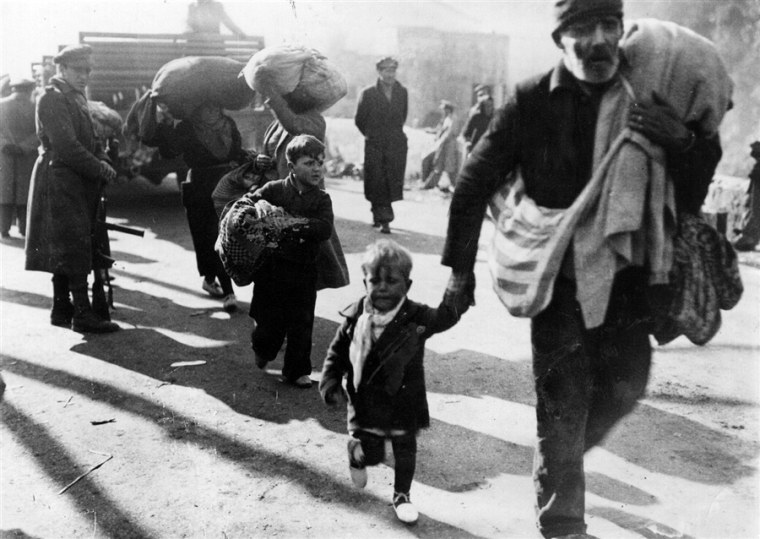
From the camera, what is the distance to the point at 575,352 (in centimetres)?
296

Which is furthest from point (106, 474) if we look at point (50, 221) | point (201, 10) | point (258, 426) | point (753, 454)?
point (201, 10)

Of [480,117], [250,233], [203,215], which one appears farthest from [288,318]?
[480,117]

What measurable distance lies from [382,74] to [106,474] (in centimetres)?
718

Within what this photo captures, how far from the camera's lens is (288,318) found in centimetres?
471

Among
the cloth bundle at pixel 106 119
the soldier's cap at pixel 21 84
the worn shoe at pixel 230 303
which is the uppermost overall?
the soldier's cap at pixel 21 84

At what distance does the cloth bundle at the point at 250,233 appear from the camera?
4.40m

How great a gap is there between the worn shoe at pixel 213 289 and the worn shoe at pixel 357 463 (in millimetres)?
3841

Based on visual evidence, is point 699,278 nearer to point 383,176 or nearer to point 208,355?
point 208,355

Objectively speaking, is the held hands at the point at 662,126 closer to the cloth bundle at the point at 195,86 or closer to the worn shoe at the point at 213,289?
the cloth bundle at the point at 195,86

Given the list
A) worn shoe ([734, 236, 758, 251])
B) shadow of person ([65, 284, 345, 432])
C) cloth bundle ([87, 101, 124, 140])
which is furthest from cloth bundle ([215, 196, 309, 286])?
worn shoe ([734, 236, 758, 251])

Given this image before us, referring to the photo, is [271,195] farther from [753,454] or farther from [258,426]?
[753,454]

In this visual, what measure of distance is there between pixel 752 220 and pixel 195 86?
6068mm

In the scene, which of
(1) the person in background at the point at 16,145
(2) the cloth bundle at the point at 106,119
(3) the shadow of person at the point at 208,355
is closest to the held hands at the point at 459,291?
(3) the shadow of person at the point at 208,355

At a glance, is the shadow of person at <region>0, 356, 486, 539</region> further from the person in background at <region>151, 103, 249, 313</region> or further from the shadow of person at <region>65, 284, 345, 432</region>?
the person in background at <region>151, 103, 249, 313</region>
